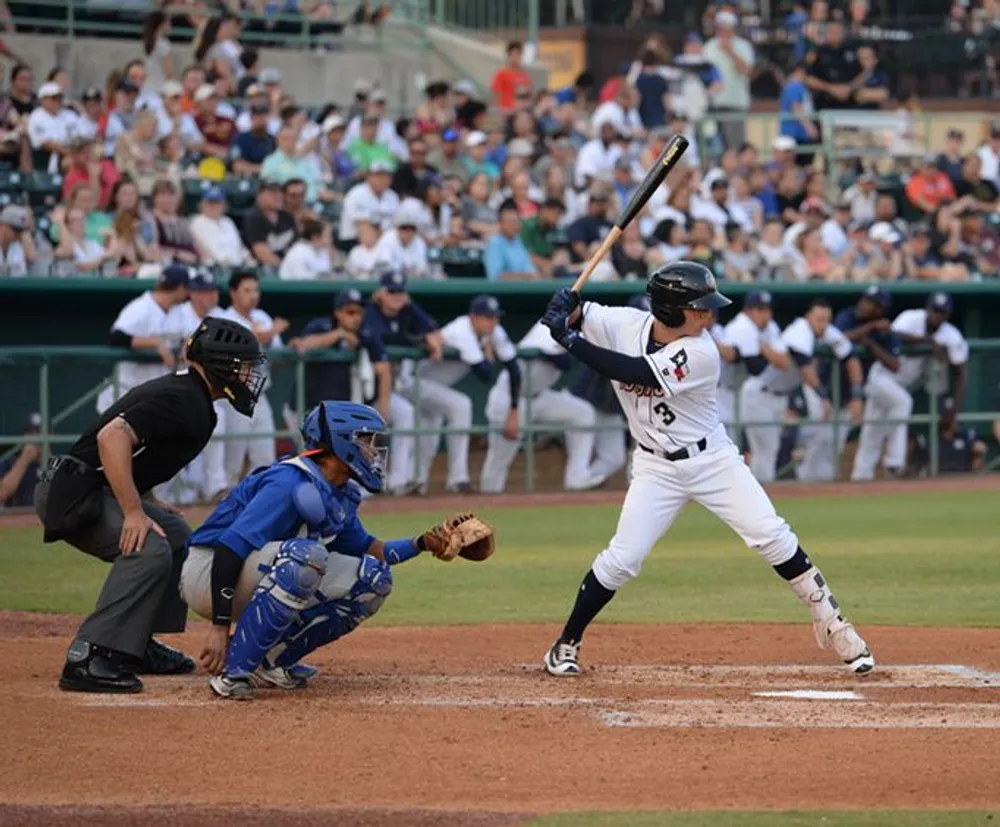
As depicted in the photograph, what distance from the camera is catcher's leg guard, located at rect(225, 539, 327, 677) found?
21.2ft

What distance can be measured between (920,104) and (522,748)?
20.7 m

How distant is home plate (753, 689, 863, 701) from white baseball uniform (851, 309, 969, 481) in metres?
10.00

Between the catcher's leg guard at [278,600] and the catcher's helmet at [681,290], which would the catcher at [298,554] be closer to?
the catcher's leg guard at [278,600]

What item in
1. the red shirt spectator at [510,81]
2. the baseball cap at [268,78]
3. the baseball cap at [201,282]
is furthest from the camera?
the red shirt spectator at [510,81]

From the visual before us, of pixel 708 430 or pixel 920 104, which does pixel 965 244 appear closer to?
pixel 920 104

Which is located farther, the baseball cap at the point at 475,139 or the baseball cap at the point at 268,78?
the baseball cap at the point at 475,139

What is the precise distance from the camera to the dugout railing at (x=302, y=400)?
13445 millimetres

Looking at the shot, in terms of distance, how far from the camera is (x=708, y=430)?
7426 millimetres

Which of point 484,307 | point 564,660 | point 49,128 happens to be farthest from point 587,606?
point 49,128

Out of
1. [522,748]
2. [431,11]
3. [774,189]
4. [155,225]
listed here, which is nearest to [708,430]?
[522,748]

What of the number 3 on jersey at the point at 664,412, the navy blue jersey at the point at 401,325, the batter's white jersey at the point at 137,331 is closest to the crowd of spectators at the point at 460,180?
the navy blue jersey at the point at 401,325

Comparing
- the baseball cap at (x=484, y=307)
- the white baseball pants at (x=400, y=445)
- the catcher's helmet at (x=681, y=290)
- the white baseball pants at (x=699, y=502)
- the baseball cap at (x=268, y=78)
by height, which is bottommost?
the white baseball pants at (x=400, y=445)

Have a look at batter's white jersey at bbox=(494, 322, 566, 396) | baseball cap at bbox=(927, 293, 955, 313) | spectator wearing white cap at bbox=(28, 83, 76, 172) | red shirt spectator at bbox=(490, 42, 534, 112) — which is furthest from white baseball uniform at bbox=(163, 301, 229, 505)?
red shirt spectator at bbox=(490, 42, 534, 112)

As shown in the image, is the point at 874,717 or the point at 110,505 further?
the point at 110,505
